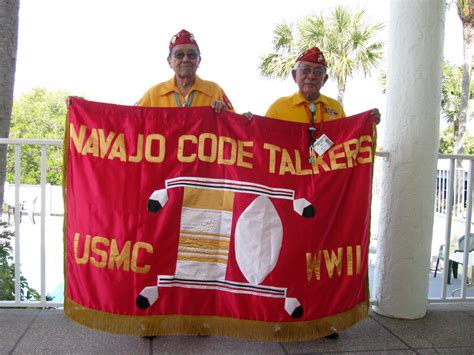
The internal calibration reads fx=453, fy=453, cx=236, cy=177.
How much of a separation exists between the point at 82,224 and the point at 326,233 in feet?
4.81

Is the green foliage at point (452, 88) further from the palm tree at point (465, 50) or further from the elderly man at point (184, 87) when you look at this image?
the elderly man at point (184, 87)

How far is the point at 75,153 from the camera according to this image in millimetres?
2678

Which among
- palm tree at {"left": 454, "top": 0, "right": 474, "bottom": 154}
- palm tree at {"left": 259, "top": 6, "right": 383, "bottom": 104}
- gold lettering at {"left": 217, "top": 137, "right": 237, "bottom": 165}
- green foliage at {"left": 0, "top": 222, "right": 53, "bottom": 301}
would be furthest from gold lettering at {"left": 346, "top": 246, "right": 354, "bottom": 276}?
palm tree at {"left": 259, "top": 6, "right": 383, "bottom": 104}

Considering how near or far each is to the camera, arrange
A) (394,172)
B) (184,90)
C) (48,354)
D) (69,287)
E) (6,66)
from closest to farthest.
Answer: (48,354), (69,287), (184,90), (394,172), (6,66)

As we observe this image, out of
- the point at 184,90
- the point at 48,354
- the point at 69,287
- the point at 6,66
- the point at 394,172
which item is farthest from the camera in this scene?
the point at 6,66

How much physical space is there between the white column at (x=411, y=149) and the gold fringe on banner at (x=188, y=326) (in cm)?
93

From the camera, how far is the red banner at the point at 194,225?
2643 mm

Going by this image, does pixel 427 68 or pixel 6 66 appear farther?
pixel 6 66

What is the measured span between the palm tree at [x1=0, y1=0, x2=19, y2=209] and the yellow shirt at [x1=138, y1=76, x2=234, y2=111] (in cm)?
178

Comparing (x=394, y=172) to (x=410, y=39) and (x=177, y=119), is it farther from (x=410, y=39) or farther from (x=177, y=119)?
(x=177, y=119)

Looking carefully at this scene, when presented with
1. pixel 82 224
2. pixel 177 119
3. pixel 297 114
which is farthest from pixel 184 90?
pixel 82 224

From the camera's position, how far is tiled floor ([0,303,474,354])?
2643 mm

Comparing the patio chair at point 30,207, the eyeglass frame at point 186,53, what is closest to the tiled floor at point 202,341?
the eyeglass frame at point 186,53

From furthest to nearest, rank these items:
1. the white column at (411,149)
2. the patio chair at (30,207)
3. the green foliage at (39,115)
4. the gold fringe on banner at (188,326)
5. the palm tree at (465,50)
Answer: the green foliage at (39,115), the palm tree at (465,50), the patio chair at (30,207), the white column at (411,149), the gold fringe on banner at (188,326)
